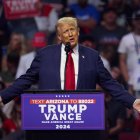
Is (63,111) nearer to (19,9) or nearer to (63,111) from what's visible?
(63,111)

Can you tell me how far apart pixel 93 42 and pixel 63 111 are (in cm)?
496

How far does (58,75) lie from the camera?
645cm

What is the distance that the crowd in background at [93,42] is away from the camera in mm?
10242

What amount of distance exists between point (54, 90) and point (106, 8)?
601 centimetres

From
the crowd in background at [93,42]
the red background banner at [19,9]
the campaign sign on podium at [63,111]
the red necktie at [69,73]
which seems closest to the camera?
the campaign sign on podium at [63,111]

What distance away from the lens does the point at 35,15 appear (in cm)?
1156

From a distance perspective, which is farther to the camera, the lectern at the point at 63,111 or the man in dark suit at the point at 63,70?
the man in dark suit at the point at 63,70

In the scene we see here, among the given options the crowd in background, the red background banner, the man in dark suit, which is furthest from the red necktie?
the red background banner

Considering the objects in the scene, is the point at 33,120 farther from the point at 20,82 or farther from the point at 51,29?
the point at 51,29

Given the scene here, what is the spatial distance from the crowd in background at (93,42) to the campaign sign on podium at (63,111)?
11.1 ft

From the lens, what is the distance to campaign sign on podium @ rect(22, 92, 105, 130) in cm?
601

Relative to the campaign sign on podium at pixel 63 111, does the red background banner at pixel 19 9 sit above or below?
above

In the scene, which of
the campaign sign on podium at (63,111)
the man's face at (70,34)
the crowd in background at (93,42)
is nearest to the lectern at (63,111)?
the campaign sign on podium at (63,111)

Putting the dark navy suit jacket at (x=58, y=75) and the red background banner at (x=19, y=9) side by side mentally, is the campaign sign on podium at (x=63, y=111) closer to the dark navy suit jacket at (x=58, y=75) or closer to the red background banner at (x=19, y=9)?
the dark navy suit jacket at (x=58, y=75)
